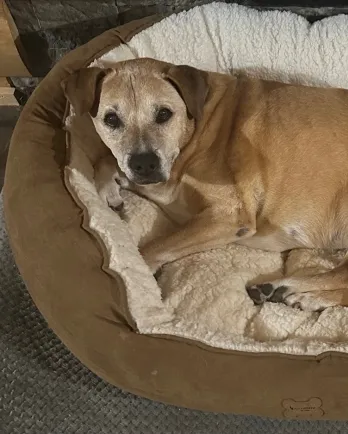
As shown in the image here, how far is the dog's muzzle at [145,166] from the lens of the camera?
2.38 m

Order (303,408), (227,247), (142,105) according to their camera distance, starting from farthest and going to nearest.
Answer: (227,247) → (142,105) → (303,408)

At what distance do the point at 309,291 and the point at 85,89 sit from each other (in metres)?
1.26

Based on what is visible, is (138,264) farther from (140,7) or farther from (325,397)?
(140,7)

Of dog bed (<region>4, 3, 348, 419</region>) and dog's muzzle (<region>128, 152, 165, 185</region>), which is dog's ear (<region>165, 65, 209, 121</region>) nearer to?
dog's muzzle (<region>128, 152, 165, 185</region>)

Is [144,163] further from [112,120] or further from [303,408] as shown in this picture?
[303,408]

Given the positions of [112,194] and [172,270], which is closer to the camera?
[172,270]

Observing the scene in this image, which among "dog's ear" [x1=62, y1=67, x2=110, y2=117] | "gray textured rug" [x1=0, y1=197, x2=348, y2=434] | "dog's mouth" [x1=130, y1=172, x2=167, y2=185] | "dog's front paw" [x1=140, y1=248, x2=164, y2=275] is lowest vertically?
"gray textured rug" [x1=0, y1=197, x2=348, y2=434]

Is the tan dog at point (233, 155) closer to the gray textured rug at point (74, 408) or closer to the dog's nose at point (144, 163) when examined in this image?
the dog's nose at point (144, 163)

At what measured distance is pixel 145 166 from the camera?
7.81ft

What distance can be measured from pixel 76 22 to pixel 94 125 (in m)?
1.02

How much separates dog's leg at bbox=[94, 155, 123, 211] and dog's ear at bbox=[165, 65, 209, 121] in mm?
497

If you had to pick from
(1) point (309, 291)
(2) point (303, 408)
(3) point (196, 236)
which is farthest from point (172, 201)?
(2) point (303, 408)

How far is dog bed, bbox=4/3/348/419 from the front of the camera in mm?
2018

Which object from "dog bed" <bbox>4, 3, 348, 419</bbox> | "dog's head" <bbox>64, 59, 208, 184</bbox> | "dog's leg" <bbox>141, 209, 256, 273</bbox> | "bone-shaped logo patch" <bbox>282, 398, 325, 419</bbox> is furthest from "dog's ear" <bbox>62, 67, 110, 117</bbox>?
"bone-shaped logo patch" <bbox>282, 398, 325, 419</bbox>
